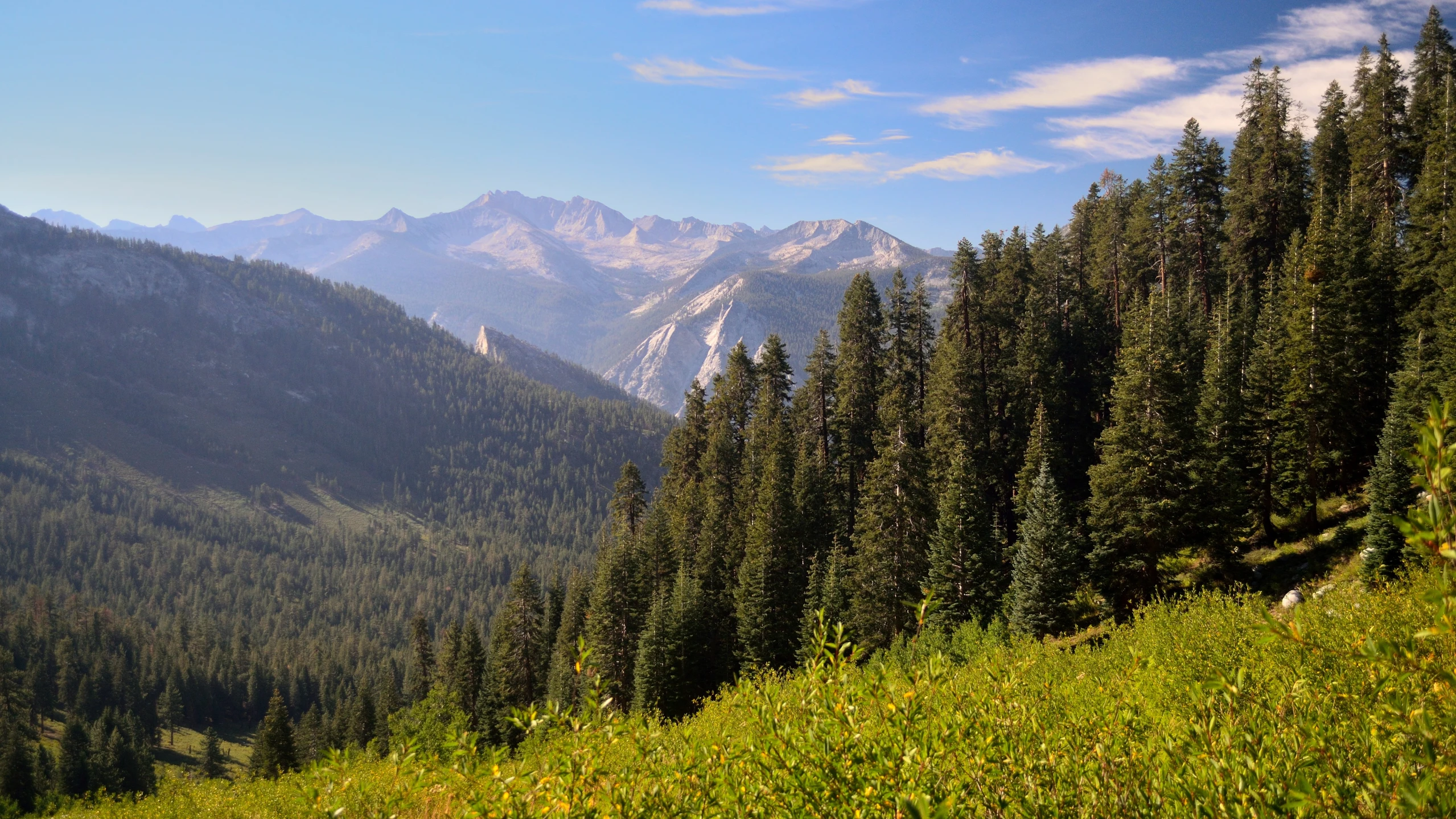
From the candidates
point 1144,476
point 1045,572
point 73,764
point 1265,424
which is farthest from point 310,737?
point 1265,424

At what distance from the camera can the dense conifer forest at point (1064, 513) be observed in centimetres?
647

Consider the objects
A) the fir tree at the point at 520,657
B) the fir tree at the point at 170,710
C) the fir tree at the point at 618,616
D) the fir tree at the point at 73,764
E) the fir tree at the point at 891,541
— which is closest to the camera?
the fir tree at the point at 891,541

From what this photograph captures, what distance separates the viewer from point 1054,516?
32.4 metres

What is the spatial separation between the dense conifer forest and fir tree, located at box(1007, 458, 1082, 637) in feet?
0.44

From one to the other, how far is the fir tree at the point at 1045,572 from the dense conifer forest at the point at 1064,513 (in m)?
0.14

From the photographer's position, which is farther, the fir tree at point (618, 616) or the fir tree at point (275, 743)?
the fir tree at point (275, 743)

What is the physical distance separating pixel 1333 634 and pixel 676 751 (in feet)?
42.7

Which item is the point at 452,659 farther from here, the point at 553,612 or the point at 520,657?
the point at 520,657

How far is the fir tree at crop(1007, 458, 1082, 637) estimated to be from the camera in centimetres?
3203

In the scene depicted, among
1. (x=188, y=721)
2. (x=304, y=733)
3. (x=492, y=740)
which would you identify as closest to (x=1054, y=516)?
(x=492, y=740)

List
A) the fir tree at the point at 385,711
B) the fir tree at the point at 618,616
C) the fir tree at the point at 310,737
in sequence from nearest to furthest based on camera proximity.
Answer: the fir tree at the point at 618,616 < the fir tree at the point at 385,711 < the fir tree at the point at 310,737

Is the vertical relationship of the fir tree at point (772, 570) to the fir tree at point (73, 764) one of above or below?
above

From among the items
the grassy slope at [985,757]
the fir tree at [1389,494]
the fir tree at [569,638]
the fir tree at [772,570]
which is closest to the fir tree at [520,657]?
the fir tree at [569,638]

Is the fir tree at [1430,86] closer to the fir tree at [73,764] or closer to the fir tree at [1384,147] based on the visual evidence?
the fir tree at [1384,147]
